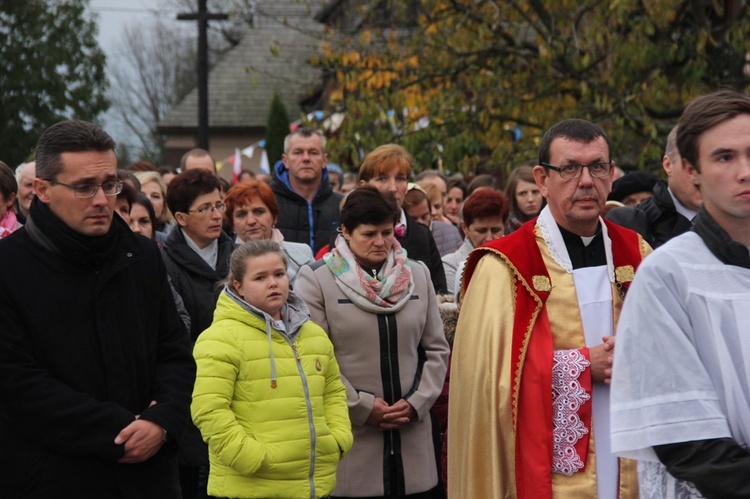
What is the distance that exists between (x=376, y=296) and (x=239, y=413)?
3.37 feet

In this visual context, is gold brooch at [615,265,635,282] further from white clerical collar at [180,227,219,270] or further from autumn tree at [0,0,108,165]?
autumn tree at [0,0,108,165]

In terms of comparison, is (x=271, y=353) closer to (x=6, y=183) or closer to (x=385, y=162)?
(x=385, y=162)

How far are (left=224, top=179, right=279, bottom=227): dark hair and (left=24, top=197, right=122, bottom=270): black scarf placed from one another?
111 inches

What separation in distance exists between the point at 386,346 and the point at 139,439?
2016mm

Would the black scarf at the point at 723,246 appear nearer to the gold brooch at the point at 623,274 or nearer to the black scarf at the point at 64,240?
the gold brooch at the point at 623,274

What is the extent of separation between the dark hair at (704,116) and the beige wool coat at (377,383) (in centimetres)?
289

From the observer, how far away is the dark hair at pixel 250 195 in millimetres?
7238

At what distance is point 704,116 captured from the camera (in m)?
3.37

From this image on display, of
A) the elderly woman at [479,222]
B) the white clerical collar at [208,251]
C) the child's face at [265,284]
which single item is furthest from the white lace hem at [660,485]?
the elderly woman at [479,222]

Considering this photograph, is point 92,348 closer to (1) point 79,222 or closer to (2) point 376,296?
(1) point 79,222

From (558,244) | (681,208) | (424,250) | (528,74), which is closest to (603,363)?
(558,244)

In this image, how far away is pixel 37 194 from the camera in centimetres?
440

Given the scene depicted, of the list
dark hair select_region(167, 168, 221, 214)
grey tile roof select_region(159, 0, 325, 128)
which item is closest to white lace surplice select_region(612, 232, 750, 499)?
dark hair select_region(167, 168, 221, 214)

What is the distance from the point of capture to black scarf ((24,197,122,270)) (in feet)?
14.2
